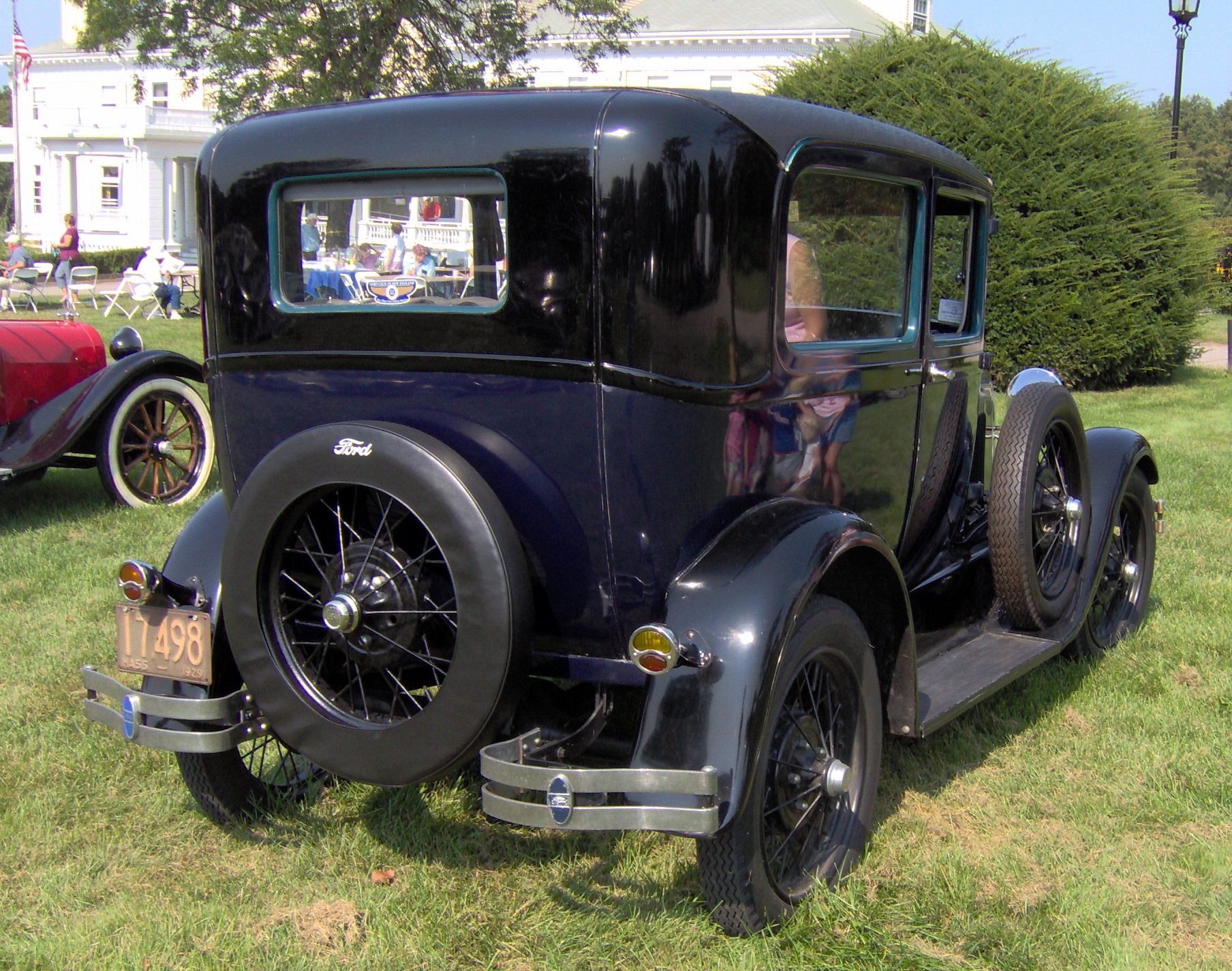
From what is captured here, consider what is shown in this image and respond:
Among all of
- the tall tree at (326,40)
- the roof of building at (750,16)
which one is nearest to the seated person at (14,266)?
the tall tree at (326,40)

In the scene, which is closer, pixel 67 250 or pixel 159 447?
pixel 159 447

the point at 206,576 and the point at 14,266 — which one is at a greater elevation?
the point at 14,266

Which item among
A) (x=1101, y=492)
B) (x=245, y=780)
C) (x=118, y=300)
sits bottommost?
(x=245, y=780)

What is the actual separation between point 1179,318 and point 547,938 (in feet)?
38.1

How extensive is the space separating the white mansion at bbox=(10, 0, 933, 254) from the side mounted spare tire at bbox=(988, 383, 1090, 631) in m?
36.4

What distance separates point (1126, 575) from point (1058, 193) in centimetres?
780

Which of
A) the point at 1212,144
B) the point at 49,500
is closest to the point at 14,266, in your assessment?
the point at 49,500

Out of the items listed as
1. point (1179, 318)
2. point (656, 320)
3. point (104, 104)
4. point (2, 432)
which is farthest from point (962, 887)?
point (104, 104)

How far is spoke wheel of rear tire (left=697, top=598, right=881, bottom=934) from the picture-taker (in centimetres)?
245

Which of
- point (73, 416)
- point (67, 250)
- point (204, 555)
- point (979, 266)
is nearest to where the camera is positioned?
point (204, 555)

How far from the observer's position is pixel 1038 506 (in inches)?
152

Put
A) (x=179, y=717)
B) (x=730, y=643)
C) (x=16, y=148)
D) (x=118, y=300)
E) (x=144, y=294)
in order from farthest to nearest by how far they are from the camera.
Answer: (x=16, y=148) < (x=118, y=300) < (x=144, y=294) < (x=179, y=717) < (x=730, y=643)

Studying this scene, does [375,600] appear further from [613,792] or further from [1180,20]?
[1180,20]

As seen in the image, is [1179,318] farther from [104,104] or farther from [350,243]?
[104,104]
